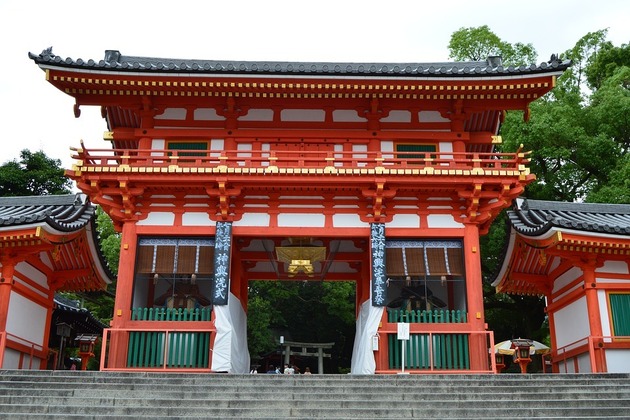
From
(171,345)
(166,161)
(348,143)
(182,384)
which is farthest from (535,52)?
(182,384)

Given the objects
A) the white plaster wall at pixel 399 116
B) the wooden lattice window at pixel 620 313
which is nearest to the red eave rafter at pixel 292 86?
the white plaster wall at pixel 399 116

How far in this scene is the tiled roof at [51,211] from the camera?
13.2 m

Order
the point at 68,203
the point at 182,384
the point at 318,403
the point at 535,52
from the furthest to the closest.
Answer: the point at 535,52, the point at 68,203, the point at 182,384, the point at 318,403

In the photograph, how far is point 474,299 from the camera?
1409 cm

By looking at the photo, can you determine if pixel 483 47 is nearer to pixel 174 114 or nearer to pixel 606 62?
pixel 606 62

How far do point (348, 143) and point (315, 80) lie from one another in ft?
6.78

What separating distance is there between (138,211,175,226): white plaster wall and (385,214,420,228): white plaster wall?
5.11 metres

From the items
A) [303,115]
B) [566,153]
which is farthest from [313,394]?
[566,153]

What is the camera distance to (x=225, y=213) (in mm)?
14508

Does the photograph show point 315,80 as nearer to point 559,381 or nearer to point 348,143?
point 348,143

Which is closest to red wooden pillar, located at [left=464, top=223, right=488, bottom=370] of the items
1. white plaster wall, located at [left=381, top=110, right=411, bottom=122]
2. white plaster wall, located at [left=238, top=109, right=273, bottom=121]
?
white plaster wall, located at [left=381, top=110, right=411, bottom=122]

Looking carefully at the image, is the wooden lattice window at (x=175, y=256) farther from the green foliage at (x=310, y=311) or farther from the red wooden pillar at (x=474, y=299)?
the green foliage at (x=310, y=311)

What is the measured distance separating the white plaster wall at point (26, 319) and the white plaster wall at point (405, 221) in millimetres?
8831

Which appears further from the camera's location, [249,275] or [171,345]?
[249,275]
